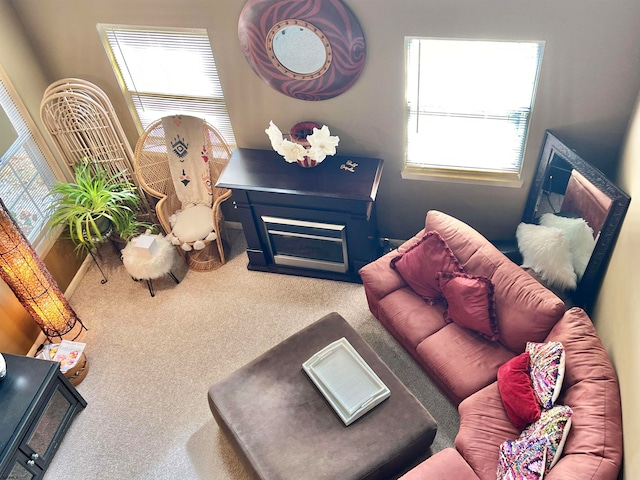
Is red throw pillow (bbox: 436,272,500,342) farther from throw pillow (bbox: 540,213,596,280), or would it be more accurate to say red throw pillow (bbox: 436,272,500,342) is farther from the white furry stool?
the white furry stool

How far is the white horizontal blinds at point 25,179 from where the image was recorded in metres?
3.73

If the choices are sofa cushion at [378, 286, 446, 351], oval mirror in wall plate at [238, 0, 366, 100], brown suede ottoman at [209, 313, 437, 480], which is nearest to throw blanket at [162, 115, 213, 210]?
oval mirror in wall plate at [238, 0, 366, 100]

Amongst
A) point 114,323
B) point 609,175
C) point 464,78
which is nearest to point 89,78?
point 114,323

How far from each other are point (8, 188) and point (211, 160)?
4.65ft

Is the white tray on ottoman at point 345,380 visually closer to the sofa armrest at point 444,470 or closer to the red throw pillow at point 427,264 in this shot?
Answer: the sofa armrest at point 444,470

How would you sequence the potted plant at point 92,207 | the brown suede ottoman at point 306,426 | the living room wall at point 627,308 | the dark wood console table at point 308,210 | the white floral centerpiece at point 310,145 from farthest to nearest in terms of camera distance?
the potted plant at point 92,207 < the dark wood console table at point 308,210 < the white floral centerpiece at point 310,145 < the brown suede ottoman at point 306,426 < the living room wall at point 627,308

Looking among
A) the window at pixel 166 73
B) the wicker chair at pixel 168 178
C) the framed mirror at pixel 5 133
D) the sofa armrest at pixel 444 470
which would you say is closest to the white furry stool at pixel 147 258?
the wicker chair at pixel 168 178

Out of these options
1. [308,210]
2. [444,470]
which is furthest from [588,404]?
[308,210]

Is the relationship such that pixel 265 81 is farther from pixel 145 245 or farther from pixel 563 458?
pixel 563 458

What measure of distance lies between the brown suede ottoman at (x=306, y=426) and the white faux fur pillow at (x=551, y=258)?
3.74 feet

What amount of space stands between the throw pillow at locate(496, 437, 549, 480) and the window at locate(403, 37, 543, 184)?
5.92ft

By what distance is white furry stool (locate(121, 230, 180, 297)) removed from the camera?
399cm

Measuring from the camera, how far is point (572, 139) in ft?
11.0

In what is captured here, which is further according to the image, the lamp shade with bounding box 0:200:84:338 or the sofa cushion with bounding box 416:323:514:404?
the lamp shade with bounding box 0:200:84:338
